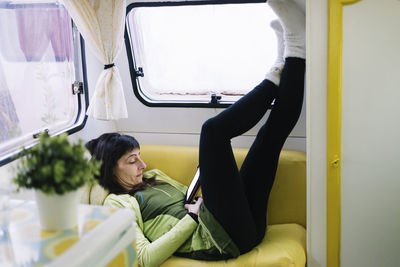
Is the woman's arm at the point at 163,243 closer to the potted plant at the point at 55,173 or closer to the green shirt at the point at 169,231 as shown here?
the green shirt at the point at 169,231

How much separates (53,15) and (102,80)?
46 cm

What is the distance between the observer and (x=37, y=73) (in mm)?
2457

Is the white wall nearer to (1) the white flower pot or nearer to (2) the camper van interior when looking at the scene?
(2) the camper van interior

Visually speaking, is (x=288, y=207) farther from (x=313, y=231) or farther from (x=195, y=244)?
(x=195, y=244)

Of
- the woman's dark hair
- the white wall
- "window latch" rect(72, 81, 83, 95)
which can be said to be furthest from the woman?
"window latch" rect(72, 81, 83, 95)

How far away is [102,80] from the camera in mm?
2689

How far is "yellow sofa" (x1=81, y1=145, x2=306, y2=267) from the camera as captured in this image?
2.18 meters

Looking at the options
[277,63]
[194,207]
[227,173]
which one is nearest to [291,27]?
[277,63]

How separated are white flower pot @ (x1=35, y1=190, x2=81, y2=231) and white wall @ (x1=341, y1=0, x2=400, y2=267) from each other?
4.86 ft

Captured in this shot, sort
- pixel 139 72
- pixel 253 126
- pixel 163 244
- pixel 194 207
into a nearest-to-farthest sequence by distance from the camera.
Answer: pixel 163 244 → pixel 253 126 → pixel 194 207 → pixel 139 72

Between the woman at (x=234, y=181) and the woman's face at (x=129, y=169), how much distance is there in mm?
119

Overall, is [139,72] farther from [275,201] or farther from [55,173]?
[55,173]

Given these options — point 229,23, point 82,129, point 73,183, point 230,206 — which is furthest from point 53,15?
point 73,183

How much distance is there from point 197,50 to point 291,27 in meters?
0.84
